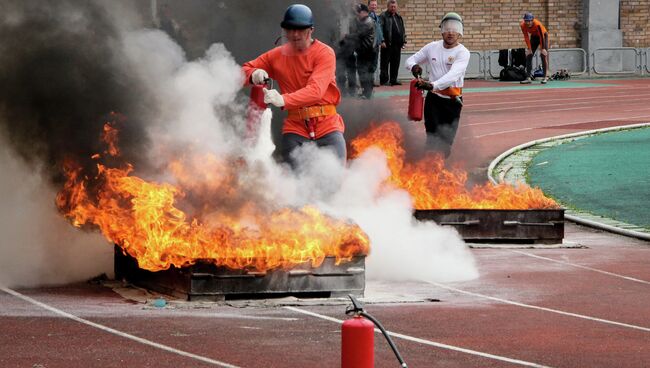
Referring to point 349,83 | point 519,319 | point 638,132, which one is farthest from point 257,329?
point 638,132

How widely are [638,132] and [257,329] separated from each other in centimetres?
1732

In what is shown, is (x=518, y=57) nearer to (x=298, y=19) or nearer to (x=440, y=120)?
(x=440, y=120)

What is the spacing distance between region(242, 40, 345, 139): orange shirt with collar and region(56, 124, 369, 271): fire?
0.92m

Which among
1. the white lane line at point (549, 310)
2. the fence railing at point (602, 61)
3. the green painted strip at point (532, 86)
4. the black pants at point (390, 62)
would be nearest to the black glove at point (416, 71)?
the white lane line at point (549, 310)

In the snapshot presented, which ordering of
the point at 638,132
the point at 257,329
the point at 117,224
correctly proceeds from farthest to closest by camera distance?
the point at 638,132, the point at 117,224, the point at 257,329

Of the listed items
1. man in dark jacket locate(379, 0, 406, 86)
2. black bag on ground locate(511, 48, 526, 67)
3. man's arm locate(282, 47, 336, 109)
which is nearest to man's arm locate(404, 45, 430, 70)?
man's arm locate(282, 47, 336, 109)

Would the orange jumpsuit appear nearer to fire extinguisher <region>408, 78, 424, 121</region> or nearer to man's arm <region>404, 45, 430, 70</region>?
man's arm <region>404, 45, 430, 70</region>

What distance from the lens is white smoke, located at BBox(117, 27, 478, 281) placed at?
1062cm

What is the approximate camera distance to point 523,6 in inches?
1646

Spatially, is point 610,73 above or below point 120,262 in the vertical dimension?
above

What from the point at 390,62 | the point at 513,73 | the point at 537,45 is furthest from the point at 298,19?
the point at 513,73

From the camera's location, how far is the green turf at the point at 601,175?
16.9m

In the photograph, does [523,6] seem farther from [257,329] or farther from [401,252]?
[257,329]

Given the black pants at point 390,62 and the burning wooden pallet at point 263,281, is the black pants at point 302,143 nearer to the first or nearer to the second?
the burning wooden pallet at point 263,281
